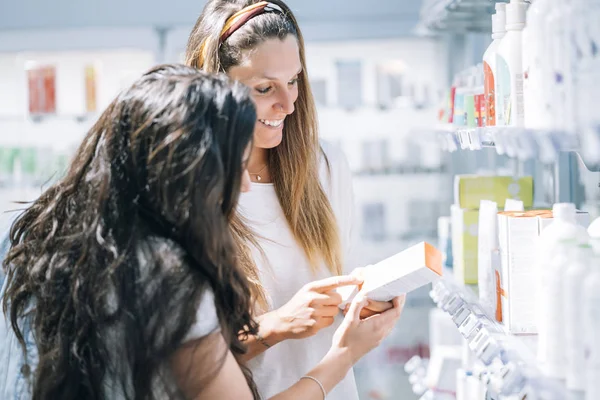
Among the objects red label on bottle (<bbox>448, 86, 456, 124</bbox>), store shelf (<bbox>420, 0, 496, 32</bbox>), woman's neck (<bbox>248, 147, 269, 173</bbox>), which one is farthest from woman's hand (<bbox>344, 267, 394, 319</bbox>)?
store shelf (<bbox>420, 0, 496, 32</bbox>)

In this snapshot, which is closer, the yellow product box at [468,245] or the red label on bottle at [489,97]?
the red label on bottle at [489,97]

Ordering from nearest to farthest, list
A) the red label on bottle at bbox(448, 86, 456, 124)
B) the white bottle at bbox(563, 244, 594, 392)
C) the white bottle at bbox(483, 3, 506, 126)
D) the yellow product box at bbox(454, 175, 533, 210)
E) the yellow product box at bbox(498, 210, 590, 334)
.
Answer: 1. the white bottle at bbox(563, 244, 594, 392)
2. the yellow product box at bbox(498, 210, 590, 334)
3. the white bottle at bbox(483, 3, 506, 126)
4. the yellow product box at bbox(454, 175, 533, 210)
5. the red label on bottle at bbox(448, 86, 456, 124)

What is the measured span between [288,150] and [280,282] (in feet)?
0.98

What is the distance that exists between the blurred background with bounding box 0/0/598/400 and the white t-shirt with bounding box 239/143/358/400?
6.57 feet

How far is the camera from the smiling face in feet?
5.39

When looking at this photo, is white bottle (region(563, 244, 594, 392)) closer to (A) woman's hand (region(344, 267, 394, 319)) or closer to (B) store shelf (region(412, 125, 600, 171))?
(B) store shelf (region(412, 125, 600, 171))

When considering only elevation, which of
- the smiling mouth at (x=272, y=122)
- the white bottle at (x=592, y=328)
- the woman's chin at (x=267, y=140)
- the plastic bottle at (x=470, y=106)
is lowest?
the white bottle at (x=592, y=328)

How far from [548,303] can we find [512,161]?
5.32ft

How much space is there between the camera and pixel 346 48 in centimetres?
397

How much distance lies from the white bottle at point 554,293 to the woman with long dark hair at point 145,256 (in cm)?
46

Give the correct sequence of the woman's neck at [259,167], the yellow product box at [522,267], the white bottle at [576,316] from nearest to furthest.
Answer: the white bottle at [576,316], the yellow product box at [522,267], the woman's neck at [259,167]

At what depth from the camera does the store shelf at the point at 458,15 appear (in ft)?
7.39

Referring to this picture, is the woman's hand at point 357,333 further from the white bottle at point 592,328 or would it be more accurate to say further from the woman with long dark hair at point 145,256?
the white bottle at point 592,328

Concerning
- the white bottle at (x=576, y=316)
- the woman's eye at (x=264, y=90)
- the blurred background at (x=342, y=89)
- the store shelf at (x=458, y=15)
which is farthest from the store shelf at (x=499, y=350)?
the blurred background at (x=342, y=89)
